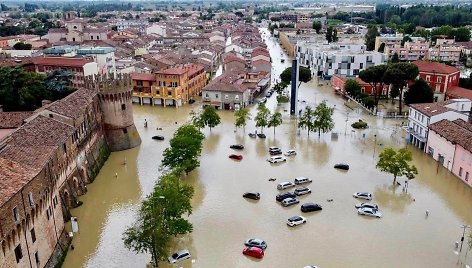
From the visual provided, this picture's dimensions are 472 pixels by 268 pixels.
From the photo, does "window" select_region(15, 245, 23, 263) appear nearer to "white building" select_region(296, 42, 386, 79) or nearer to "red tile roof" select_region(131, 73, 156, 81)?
"red tile roof" select_region(131, 73, 156, 81)

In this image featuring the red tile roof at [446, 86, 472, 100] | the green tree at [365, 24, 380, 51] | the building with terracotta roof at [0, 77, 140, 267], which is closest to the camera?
the building with terracotta roof at [0, 77, 140, 267]

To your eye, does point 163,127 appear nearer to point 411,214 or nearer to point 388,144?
point 388,144

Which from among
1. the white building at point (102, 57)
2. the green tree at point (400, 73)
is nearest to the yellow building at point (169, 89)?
the white building at point (102, 57)

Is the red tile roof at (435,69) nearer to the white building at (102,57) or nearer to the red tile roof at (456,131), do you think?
the red tile roof at (456,131)

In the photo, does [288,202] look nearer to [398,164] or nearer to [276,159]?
[276,159]

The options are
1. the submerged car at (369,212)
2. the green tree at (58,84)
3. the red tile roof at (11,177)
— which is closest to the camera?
the red tile roof at (11,177)

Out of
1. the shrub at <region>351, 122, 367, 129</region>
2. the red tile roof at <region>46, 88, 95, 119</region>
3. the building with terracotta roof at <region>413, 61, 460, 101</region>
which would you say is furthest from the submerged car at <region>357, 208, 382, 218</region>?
the building with terracotta roof at <region>413, 61, 460, 101</region>

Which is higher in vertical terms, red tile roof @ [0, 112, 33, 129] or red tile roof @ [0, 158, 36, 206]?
red tile roof @ [0, 158, 36, 206]
